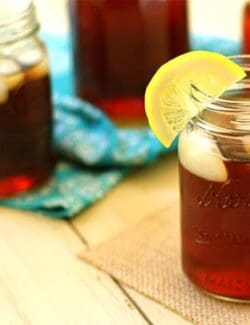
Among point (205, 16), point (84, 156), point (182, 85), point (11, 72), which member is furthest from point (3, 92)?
point (205, 16)

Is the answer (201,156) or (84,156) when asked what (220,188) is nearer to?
(201,156)

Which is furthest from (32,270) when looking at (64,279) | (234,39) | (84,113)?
(234,39)

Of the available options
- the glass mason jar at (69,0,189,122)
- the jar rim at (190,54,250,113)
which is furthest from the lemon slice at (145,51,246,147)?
the glass mason jar at (69,0,189,122)

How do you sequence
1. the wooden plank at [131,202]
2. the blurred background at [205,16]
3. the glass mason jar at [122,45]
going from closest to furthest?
the wooden plank at [131,202]
the glass mason jar at [122,45]
the blurred background at [205,16]

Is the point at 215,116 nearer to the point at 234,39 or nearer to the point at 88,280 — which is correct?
the point at 88,280

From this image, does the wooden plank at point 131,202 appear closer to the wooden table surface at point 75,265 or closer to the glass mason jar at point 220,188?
the wooden table surface at point 75,265

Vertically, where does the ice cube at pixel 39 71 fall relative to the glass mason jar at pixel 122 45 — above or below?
above

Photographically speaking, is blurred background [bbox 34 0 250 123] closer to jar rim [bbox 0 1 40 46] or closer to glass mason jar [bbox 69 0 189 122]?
glass mason jar [bbox 69 0 189 122]

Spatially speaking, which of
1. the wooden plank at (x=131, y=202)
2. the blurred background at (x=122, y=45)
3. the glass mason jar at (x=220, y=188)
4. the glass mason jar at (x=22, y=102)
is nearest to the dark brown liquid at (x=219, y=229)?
the glass mason jar at (x=220, y=188)
